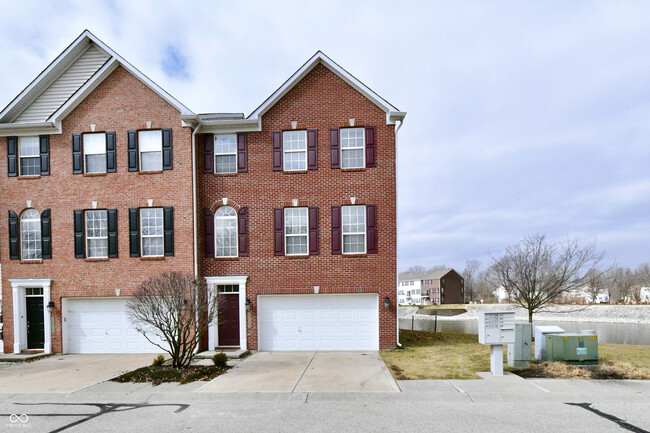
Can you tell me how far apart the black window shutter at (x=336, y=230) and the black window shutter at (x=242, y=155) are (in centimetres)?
377

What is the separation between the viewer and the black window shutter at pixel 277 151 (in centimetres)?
1563

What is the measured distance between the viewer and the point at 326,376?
1081 centimetres

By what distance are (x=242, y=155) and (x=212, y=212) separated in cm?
247

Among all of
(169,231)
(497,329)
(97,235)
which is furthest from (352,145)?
(97,235)

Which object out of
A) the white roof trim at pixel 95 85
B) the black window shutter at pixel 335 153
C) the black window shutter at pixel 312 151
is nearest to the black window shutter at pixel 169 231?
the white roof trim at pixel 95 85

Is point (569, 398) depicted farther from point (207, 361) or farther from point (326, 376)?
point (207, 361)

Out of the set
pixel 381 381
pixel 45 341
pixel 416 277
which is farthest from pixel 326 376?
pixel 416 277

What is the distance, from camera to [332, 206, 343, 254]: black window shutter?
15367 mm

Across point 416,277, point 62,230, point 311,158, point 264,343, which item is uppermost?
point 311,158

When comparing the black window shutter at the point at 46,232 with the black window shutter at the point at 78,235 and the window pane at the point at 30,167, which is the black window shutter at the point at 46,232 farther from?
the window pane at the point at 30,167

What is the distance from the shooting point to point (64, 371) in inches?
484

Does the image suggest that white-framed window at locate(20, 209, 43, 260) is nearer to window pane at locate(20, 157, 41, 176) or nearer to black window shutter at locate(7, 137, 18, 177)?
window pane at locate(20, 157, 41, 176)

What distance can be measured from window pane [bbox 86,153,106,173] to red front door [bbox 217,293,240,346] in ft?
21.9

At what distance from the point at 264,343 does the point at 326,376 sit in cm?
529
